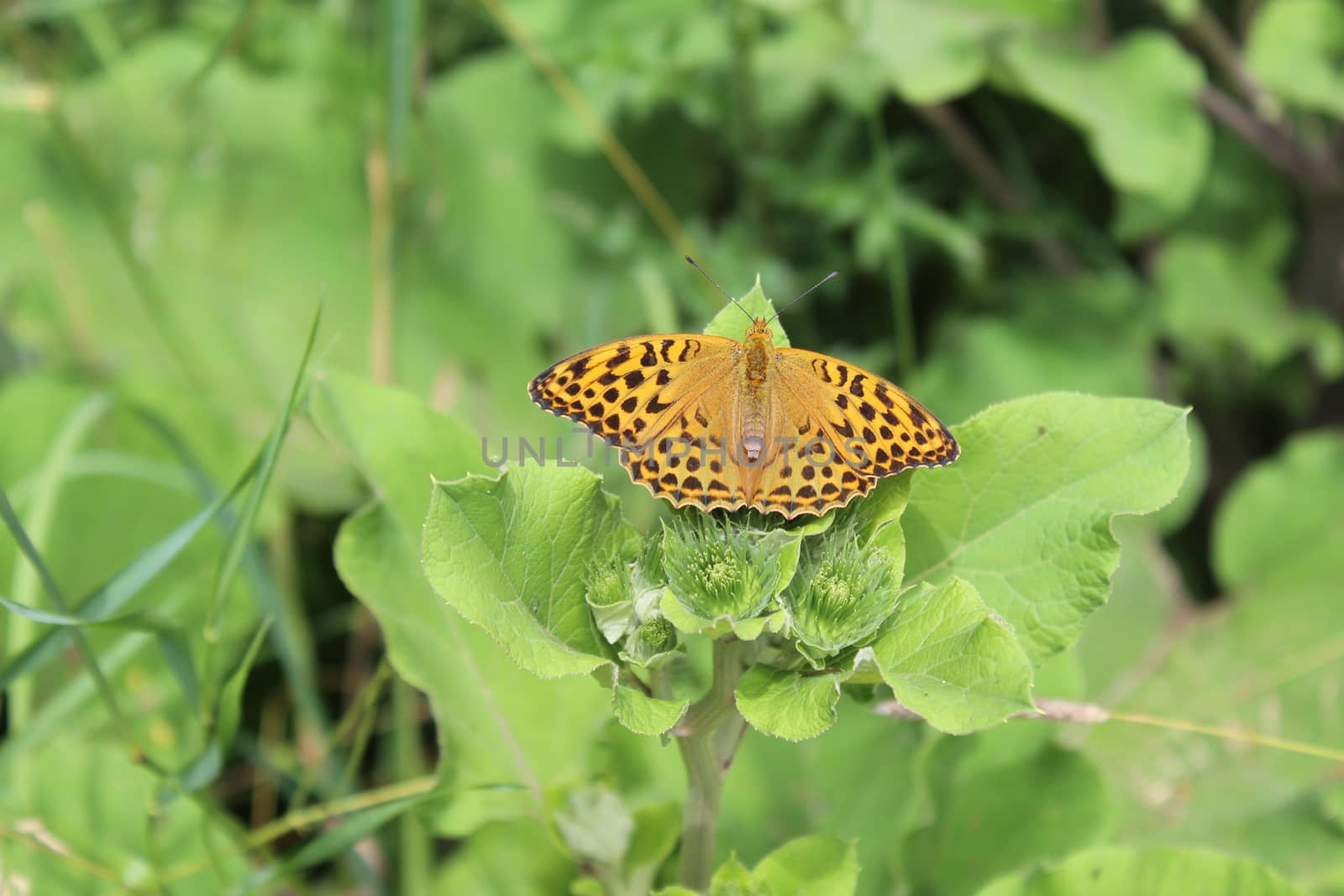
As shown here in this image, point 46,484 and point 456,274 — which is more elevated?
point 46,484

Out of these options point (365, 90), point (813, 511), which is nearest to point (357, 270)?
point (365, 90)

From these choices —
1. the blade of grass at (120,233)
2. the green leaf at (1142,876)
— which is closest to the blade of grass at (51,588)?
the green leaf at (1142,876)

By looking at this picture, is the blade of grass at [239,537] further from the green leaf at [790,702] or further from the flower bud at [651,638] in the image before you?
the green leaf at [790,702]

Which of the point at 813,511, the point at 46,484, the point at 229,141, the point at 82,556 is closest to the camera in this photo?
the point at 813,511

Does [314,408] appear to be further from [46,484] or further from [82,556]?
[82,556]

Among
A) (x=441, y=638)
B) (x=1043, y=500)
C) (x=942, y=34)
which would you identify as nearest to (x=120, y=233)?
(x=441, y=638)

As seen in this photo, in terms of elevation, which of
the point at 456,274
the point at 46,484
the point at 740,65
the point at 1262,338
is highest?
the point at 740,65

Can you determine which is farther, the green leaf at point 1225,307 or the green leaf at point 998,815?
the green leaf at point 1225,307
